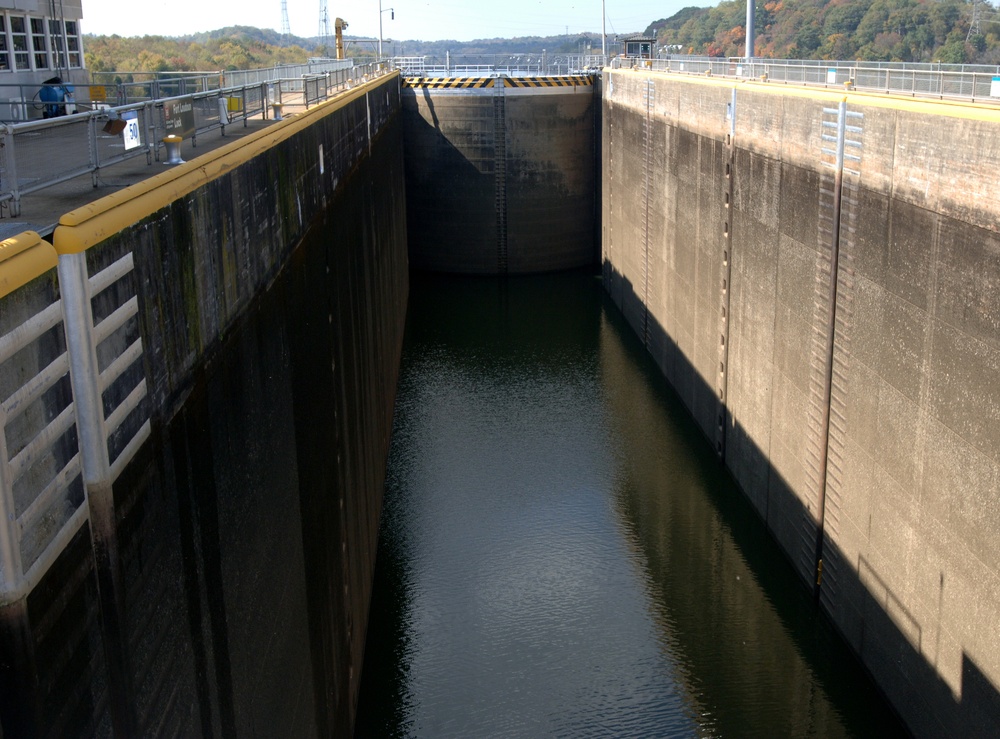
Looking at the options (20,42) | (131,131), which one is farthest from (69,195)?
(20,42)

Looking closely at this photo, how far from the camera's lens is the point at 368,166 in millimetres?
16000

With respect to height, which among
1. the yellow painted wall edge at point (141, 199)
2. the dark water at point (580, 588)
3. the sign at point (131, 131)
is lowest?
the dark water at point (580, 588)

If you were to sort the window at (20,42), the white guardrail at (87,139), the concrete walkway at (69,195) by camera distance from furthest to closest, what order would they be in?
1. the window at (20,42)
2. the white guardrail at (87,139)
3. the concrete walkway at (69,195)

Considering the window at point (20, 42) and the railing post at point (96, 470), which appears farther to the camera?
the window at point (20, 42)

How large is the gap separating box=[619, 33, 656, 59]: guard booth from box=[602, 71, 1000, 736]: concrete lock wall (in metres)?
18.6

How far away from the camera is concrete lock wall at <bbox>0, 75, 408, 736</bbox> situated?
3.11 metres

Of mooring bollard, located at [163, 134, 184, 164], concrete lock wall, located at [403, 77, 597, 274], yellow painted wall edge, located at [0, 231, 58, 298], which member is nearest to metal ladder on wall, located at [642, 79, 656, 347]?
concrete lock wall, located at [403, 77, 597, 274]

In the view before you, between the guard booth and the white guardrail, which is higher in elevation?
the guard booth

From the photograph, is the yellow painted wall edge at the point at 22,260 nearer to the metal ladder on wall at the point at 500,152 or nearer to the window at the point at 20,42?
the window at the point at 20,42

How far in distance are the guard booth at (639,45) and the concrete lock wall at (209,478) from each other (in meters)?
26.7

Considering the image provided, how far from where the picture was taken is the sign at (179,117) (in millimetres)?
7527

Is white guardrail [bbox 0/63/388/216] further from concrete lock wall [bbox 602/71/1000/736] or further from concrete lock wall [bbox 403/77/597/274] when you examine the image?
concrete lock wall [bbox 403/77/597/274]

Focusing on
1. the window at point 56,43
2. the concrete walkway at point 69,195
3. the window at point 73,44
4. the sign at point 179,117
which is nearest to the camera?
the concrete walkway at point 69,195

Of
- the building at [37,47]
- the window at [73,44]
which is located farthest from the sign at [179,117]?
the window at [73,44]
